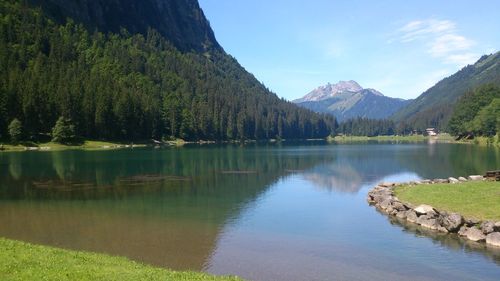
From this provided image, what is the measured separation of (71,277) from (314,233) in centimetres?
2441

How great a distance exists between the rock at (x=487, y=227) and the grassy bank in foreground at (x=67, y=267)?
77.4 ft

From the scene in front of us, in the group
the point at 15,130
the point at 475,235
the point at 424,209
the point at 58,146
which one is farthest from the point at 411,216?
the point at 58,146

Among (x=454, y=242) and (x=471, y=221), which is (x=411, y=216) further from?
(x=454, y=242)

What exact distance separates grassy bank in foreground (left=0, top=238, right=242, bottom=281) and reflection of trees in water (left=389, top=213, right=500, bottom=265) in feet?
67.0

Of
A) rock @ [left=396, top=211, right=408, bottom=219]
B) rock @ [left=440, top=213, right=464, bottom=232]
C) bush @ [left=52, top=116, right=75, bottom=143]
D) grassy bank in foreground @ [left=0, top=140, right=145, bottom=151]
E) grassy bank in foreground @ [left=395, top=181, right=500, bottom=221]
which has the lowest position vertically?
rock @ [left=396, top=211, right=408, bottom=219]

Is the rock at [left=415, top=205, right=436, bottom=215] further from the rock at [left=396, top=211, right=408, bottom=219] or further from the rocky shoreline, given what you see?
the rock at [left=396, top=211, right=408, bottom=219]

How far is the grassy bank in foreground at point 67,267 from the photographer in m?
21.0

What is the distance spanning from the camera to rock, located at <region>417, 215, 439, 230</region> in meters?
41.5

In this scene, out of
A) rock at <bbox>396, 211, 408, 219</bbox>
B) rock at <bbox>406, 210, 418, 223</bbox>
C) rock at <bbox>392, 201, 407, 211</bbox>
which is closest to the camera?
rock at <bbox>406, 210, 418, 223</bbox>

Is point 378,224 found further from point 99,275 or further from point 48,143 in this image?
point 48,143

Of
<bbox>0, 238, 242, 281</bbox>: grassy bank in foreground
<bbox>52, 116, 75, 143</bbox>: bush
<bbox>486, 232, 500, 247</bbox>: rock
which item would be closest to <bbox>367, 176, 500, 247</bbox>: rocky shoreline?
<bbox>486, 232, 500, 247</bbox>: rock

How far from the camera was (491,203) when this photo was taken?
42.7m

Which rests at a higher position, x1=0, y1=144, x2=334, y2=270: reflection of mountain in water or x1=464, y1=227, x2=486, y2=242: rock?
x1=0, y1=144, x2=334, y2=270: reflection of mountain in water

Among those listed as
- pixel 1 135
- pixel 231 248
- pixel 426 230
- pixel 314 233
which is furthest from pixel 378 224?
pixel 1 135
